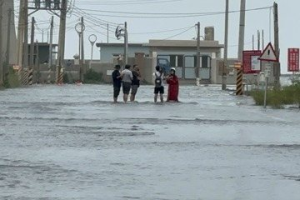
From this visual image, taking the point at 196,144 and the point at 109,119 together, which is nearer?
the point at 196,144

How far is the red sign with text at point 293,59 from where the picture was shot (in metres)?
58.3

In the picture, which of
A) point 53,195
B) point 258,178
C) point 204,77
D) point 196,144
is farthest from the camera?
point 204,77

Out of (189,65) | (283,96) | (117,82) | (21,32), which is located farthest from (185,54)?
(117,82)

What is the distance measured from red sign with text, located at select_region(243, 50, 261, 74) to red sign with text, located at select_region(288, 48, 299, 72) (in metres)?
3.32

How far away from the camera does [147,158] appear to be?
16.6 metres

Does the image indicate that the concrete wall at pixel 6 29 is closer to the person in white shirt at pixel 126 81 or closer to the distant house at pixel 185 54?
the distant house at pixel 185 54

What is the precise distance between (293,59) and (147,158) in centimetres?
4428

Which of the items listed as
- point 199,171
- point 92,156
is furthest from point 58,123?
point 199,171

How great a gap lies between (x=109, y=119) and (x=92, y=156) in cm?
1124

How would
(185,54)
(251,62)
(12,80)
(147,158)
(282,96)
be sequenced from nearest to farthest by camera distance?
(147,158)
(282,96)
(251,62)
(12,80)
(185,54)

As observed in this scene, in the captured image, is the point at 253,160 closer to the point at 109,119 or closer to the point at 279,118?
the point at 109,119

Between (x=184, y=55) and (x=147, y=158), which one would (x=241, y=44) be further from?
(x=184, y=55)

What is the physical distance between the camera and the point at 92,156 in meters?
16.7

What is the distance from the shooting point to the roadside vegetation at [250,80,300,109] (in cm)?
4050
